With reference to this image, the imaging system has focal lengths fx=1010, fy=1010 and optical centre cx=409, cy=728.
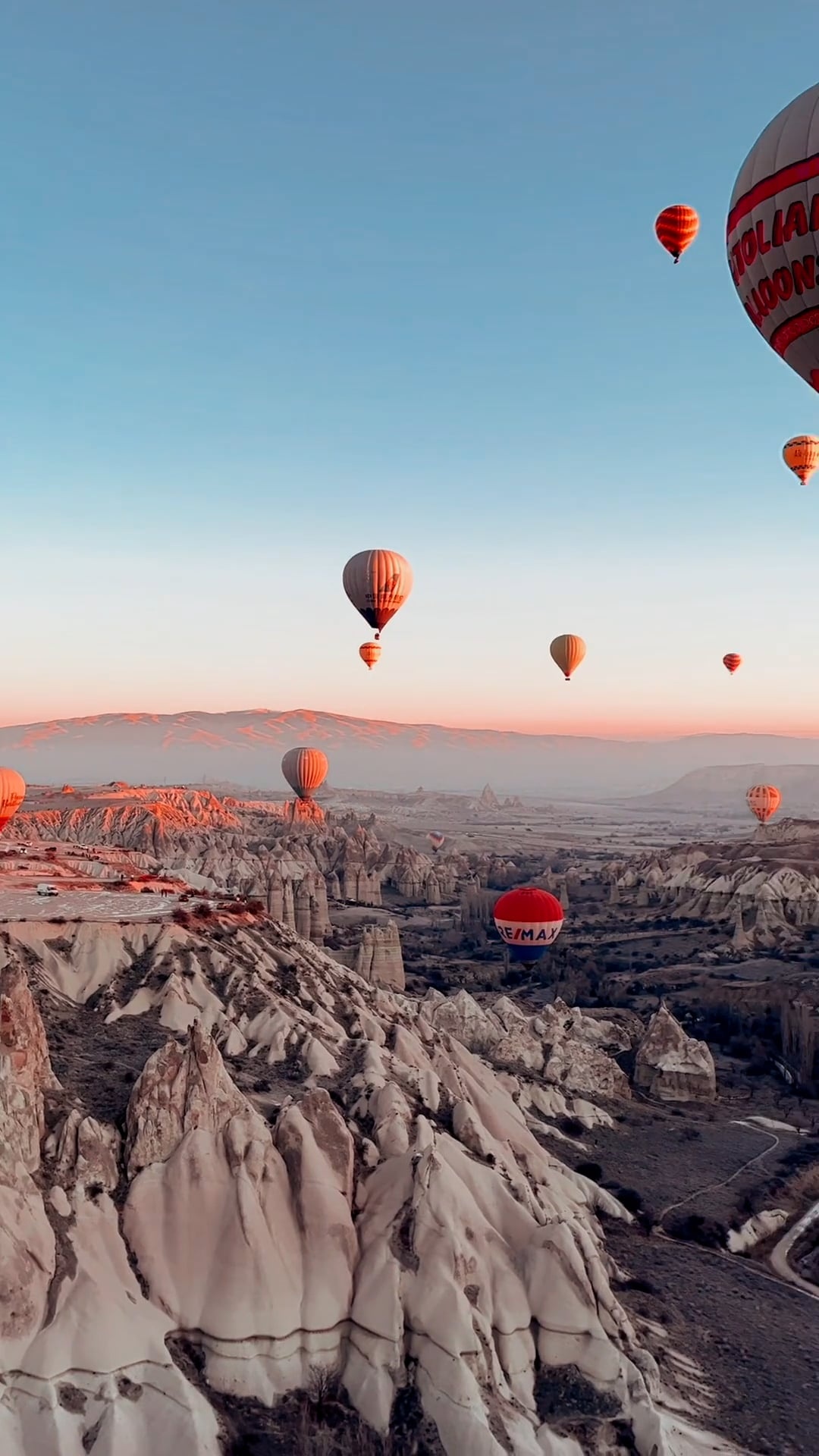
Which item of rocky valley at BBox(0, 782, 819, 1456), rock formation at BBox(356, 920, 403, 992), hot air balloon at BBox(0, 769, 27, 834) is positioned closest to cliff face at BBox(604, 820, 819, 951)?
rock formation at BBox(356, 920, 403, 992)

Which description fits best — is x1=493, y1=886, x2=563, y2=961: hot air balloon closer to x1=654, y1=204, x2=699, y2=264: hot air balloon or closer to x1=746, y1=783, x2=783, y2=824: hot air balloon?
x1=654, y1=204, x2=699, y2=264: hot air balloon

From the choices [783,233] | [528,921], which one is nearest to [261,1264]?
[783,233]

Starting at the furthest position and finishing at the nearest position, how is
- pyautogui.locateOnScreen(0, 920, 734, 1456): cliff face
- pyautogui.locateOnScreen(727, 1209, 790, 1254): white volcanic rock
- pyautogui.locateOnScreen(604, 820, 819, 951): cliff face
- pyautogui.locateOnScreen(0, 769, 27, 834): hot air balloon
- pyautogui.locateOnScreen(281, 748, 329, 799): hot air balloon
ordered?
pyautogui.locateOnScreen(281, 748, 329, 799): hot air balloon < pyautogui.locateOnScreen(604, 820, 819, 951): cliff face < pyautogui.locateOnScreen(0, 769, 27, 834): hot air balloon < pyautogui.locateOnScreen(727, 1209, 790, 1254): white volcanic rock < pyautogui.locateOnScreen(0, 920, 734, 1456): cliff face

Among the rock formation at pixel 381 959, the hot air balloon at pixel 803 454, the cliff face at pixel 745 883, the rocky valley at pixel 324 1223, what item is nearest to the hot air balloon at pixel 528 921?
the rock formation at pixel 381 959

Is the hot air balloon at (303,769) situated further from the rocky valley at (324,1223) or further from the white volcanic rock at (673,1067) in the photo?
the rocky valley at (324,1223)

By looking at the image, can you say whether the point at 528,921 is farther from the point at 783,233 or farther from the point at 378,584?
the point at 783,233

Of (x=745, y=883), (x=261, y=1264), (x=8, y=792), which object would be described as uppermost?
(x=8, y=792)
